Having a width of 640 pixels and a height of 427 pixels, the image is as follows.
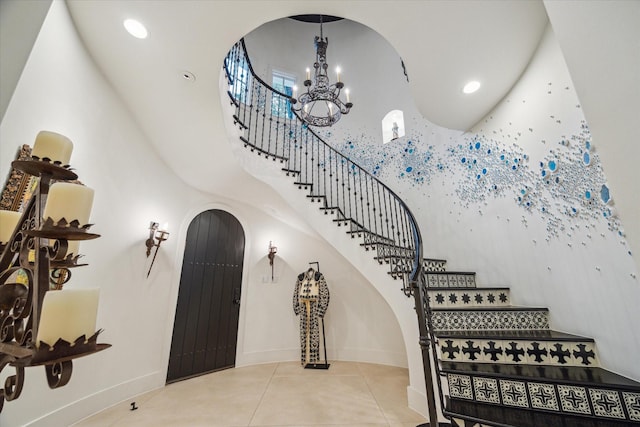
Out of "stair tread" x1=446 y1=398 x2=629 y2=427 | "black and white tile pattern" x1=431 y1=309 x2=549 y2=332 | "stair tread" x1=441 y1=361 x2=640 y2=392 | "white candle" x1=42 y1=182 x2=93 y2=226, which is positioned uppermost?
"white candle" x1=42 y1=182 x2=93 y2=226

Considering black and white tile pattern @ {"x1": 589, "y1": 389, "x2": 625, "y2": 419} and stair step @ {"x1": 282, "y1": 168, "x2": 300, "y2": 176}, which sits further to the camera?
stair step @ {"x1": 282, "y1": 168, "x2": 300, "y2": 176}

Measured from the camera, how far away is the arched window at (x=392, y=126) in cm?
493

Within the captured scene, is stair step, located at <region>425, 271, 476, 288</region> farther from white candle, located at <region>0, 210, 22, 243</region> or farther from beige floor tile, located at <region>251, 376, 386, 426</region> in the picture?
white candle, located at <region>0, 210, 22, 243</region>

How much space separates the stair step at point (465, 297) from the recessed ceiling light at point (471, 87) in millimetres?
2006

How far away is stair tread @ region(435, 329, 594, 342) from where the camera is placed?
6.48 ft

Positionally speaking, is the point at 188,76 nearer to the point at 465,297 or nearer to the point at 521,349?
the point at 465,297

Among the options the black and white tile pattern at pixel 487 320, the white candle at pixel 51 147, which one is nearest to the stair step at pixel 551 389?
the black and white tile pattern at pixel 487 320

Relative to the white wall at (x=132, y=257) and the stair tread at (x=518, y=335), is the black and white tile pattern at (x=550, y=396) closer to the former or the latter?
the stair tread at (x=518, y=335)

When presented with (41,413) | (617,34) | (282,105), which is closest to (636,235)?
(617,34)

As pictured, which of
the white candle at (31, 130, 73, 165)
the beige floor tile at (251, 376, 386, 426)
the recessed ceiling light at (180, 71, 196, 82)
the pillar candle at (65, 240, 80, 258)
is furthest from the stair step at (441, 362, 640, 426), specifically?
the recessed ceiling light at (180, 71, 196, 82)

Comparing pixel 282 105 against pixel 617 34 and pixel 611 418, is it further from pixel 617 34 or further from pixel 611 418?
pixel 611 418

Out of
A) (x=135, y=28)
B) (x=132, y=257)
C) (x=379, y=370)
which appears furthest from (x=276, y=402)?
(x=135, y=28)

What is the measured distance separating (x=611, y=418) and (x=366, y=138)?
4662mm

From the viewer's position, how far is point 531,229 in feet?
8.54
